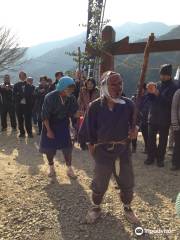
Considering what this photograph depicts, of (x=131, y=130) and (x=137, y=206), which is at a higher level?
(x=131, y=130)

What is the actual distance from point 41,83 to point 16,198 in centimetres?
640

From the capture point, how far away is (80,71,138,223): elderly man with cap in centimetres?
502

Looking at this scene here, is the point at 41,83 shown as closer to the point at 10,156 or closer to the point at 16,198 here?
the point at 10,156

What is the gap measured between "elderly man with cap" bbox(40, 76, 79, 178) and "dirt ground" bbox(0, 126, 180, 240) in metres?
0.64

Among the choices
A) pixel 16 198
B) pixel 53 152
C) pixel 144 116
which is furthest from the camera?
pixel 144 116

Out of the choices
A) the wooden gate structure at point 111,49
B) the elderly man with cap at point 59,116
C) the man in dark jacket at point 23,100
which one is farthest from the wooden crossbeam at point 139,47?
the elderly man with cap at point 59,116

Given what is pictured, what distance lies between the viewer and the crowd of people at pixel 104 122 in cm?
508

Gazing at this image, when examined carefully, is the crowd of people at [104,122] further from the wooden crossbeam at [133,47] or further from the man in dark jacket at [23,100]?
the wooden crossbeam at [133,47]

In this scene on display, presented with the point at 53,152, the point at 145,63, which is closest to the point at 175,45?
the point at 53,152

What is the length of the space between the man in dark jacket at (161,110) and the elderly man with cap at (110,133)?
274 centimetres

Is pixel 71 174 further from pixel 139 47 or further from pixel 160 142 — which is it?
pixel 139 47

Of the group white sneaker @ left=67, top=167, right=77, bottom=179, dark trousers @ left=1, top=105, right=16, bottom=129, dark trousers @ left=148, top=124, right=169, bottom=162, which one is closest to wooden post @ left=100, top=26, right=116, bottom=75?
dark trousers @ left=148, top=124, right=169, bottom=162

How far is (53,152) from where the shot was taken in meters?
7.32

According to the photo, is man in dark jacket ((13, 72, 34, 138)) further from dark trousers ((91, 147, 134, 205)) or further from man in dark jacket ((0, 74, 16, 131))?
Answer: dark trousers ((91, 147, 134, 205))
